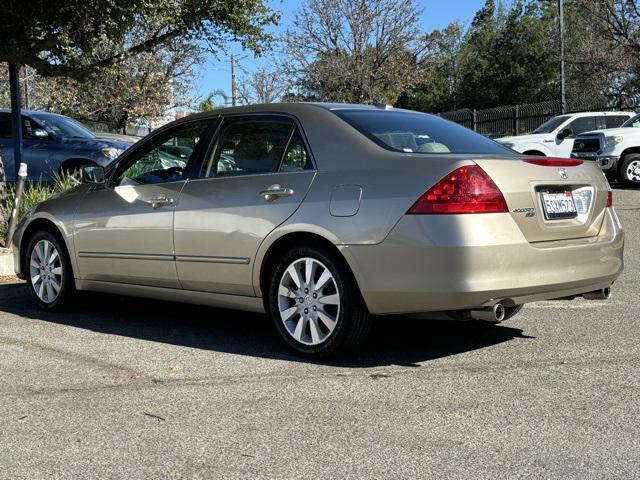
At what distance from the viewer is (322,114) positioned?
534 centimetres

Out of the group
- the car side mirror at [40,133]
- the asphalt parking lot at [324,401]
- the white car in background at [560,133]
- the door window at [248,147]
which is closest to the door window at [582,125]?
the white car in background at [560,133]

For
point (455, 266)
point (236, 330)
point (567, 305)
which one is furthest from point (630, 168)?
point (455, 266)

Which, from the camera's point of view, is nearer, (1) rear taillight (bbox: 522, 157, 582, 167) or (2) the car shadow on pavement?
(1) rear taillight (bbox: 522, 157, 582, 167)

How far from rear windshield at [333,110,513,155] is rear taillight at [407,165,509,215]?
50 cm

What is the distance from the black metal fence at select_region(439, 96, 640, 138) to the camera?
89.1 feet

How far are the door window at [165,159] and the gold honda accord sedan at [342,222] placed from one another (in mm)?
17

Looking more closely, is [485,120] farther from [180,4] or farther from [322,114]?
[322,114]

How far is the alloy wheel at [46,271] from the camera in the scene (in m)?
6.80

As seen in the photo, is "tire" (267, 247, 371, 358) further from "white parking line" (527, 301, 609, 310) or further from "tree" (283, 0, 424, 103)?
"tree" (283, 0, 424, 103)

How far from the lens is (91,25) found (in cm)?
1105

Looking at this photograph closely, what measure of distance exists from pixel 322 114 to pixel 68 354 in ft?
7.68

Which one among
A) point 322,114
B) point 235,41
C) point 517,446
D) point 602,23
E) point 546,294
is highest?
point 602,23

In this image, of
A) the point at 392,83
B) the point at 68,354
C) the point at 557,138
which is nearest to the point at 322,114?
the point at 68,354

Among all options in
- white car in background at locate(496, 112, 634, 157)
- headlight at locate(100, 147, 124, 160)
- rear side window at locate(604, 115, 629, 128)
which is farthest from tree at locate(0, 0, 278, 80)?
rear side window at locate(604, 115, 629, 128)
